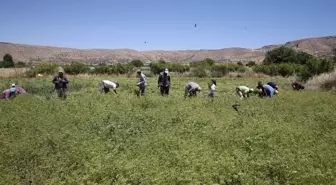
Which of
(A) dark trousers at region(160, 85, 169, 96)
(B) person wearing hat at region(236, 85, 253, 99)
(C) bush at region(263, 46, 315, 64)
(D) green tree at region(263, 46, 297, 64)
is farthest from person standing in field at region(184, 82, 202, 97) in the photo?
(D) green tree at region(263, 46, 297, 64)

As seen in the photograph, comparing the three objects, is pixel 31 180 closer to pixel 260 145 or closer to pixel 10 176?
pixel 10 176

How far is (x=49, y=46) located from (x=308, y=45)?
281 feet

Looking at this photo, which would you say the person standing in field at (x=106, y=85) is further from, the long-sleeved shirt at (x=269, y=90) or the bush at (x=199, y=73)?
the bush at (x=199, y=73)

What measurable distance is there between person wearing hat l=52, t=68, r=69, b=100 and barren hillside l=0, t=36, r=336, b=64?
253ft

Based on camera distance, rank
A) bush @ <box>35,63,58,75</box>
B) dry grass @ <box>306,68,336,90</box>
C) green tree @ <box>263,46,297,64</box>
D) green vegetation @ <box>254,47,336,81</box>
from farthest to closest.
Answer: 1. green tree @ <box>263,46,297,64</box>
2. bush @ <box>35,63,58,75</box>
3. green vegetation @ <box>254,47,336,81</box>
4. dry grass @ <box>306,68,336,90</box>

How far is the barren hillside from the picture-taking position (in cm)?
10144

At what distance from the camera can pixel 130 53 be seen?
129 m

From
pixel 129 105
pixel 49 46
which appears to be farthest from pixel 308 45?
pixel 129 105

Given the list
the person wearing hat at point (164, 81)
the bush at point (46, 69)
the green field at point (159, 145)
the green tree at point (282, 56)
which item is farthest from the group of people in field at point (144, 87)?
the green tree at point (282, 56)

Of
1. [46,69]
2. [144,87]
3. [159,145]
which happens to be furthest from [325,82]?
[46,69]

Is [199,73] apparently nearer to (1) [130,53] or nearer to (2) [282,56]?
(2) [282,56]

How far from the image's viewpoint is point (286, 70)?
39625 millimetres

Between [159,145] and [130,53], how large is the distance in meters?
124

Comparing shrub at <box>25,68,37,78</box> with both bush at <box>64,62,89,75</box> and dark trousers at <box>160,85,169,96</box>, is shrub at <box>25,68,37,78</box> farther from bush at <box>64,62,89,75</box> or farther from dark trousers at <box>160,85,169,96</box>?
dark trousers at <box>160,85,169,96</box>
